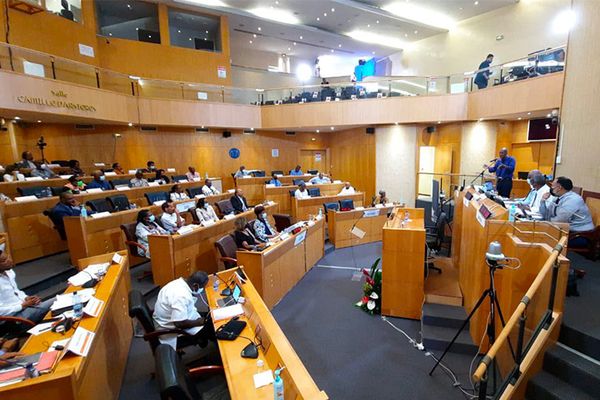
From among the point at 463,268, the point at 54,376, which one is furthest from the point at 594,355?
the point at 54,376

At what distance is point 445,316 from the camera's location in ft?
13.5

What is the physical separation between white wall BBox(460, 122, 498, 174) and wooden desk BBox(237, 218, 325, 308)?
6744 mm

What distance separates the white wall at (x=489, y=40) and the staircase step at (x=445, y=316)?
1101 centimetres

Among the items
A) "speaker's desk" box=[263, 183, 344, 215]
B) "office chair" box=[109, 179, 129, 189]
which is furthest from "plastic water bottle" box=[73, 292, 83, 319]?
"speaker's desk" box=[263, 183, 344, 215]

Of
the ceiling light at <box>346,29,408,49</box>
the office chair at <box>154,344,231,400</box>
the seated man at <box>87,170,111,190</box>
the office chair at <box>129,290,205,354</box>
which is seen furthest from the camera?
the ceiling light at <box>346,29,408,49</box>

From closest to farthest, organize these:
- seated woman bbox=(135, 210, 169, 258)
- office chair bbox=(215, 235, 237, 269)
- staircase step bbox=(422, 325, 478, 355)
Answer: staircase step bbox=(422, 325, 478, 355) → office chair bbox=(215, 235, 237, 269) → seated woman bbox=(135, 210, 169, 258)

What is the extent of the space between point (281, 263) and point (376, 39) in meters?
14.8

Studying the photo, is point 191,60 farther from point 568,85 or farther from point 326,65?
point 568,85

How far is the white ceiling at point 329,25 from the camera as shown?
1195 cm

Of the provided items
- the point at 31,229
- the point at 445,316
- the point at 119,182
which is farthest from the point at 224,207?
the point at 445,316

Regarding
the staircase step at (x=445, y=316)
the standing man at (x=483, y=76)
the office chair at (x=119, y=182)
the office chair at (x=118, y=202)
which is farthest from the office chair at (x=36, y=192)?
the standing man at (x=483, y=76)

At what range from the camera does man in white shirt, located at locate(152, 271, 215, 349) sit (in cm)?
304

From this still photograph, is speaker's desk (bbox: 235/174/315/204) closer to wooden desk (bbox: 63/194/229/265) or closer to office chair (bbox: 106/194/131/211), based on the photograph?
office chair (bbox: 106/194/131/211)

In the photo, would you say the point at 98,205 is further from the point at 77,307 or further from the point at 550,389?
the point at 550,389
